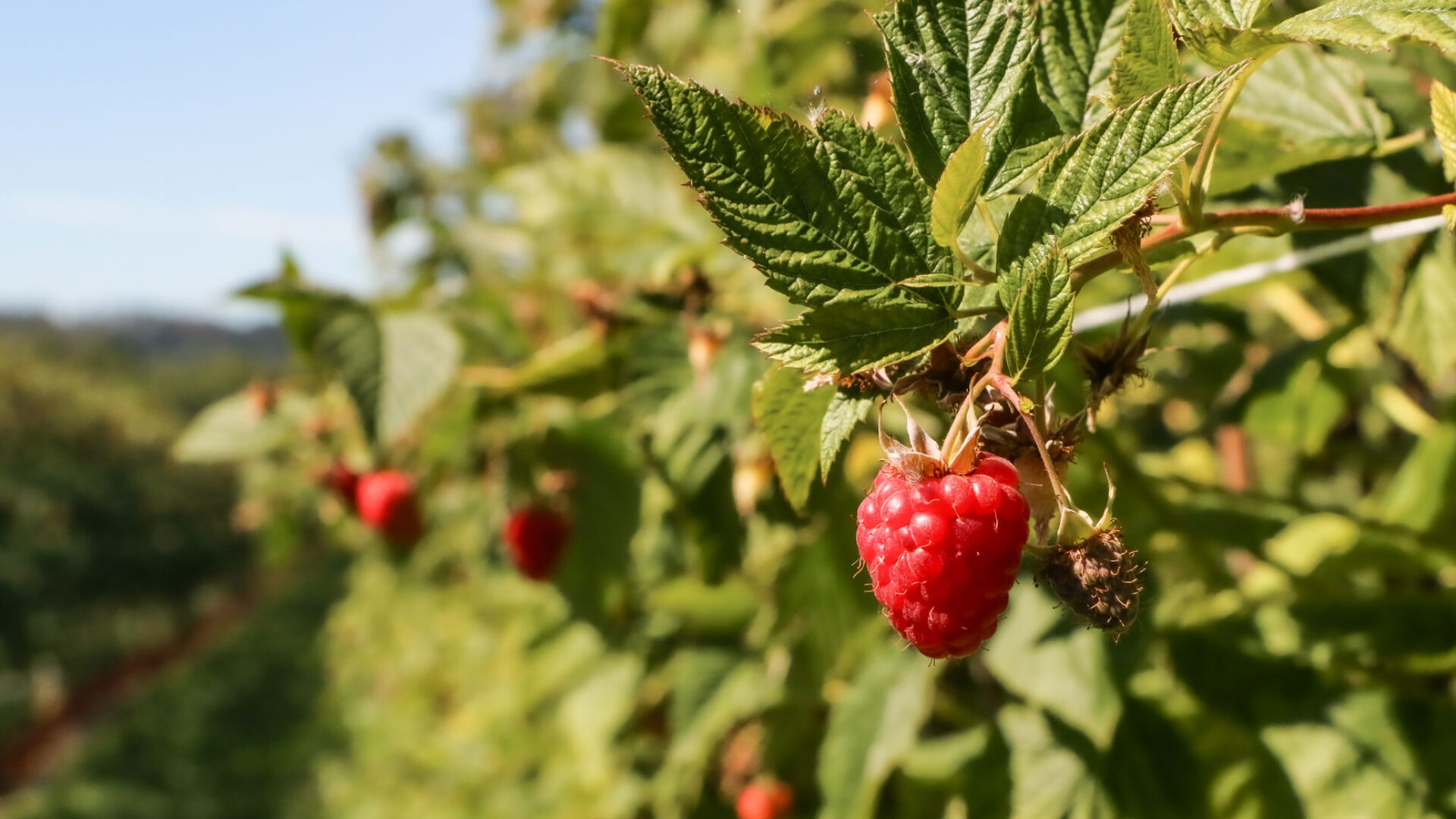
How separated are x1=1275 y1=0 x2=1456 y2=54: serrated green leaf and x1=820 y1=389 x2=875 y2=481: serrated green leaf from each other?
256mm

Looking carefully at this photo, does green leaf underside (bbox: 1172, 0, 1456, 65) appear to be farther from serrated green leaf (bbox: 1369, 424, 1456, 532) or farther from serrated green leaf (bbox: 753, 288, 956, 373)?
serrated green leaf (bbox: 1369, 424, 1456, 532)

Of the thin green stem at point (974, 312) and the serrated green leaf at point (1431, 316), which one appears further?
the serrated green leaf at point (1431, 316)

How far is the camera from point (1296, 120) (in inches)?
28.5

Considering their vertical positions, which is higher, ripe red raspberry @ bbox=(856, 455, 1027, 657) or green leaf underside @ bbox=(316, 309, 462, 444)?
green leaf underside @ bbox=(316, 309, 462, 444)

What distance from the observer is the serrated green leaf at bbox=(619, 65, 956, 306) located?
1.43 feet

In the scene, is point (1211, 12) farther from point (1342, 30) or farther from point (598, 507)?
point (598, 507)

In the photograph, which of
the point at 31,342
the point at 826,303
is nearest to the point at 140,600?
the point at 31,342

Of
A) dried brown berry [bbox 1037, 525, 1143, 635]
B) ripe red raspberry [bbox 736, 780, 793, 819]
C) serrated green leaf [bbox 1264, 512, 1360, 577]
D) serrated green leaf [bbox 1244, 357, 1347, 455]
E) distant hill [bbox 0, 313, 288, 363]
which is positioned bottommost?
serrated green leaf [bbox 1264, 512, 1360, 577]

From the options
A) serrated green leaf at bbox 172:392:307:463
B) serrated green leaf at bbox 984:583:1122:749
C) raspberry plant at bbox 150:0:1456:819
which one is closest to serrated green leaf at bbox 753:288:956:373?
raspberry plant at bbox 150:0:1456:819

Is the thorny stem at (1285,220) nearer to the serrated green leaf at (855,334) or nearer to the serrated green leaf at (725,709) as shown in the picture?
the serrated green leaf at (855,334)

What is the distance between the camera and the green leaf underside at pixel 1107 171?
1.36 feet

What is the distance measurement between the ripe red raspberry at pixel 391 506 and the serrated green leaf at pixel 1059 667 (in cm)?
109

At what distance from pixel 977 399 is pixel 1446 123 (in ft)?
0.92

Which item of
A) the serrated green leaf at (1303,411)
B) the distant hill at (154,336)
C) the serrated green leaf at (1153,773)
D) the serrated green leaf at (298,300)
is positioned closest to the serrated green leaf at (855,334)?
the serrated green leaf at (1153,773)
